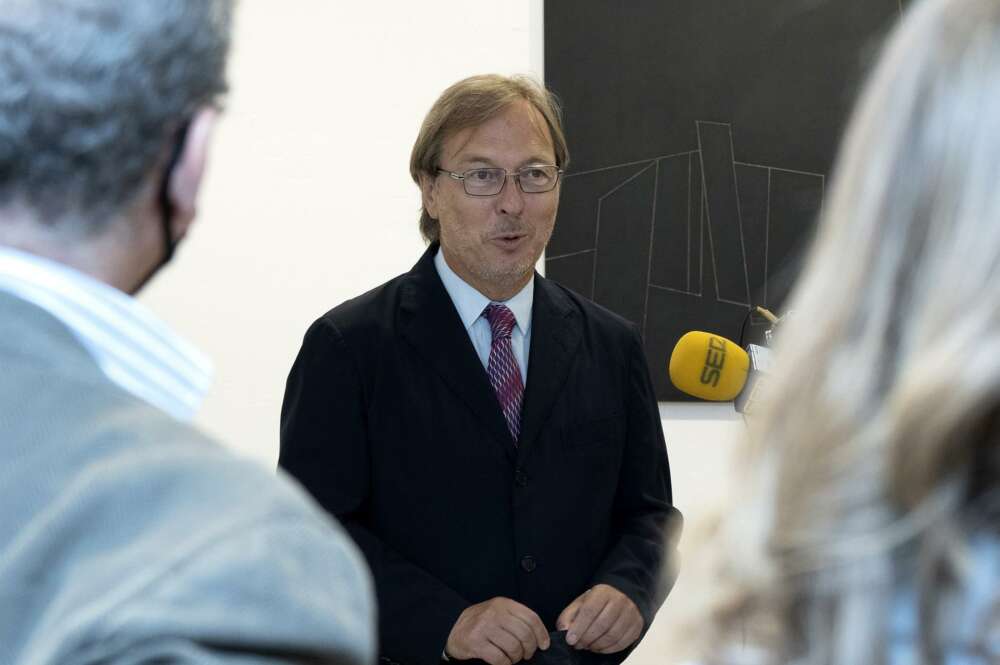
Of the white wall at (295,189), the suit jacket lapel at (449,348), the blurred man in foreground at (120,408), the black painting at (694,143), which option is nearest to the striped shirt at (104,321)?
the blurred man in foreground at (120,408)

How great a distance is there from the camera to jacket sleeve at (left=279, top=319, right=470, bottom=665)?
2434mm

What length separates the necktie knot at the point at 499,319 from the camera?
275 cm

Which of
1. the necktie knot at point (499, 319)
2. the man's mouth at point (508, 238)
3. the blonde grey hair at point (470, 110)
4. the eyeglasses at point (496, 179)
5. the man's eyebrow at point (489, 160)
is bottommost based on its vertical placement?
the necktie knot at point (499, 319)

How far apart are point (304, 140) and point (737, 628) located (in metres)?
3.07

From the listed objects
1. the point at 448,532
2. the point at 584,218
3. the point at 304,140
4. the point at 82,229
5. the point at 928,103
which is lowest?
the point at 448,532

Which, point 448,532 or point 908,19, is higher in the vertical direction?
point 908,19

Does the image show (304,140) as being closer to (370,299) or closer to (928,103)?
(370,299)

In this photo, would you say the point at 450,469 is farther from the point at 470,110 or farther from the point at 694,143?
the point at 694,143

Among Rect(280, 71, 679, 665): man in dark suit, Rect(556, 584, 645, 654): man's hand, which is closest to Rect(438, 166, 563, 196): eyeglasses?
Rect(280, 71, 679, 665): man in dark suit

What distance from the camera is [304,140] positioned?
372cm

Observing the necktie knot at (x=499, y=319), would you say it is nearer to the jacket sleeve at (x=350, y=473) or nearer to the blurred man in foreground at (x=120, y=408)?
the jacket sleeve at (x=350, y=473)

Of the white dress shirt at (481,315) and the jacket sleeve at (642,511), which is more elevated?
the white dress shirt at (481,315)

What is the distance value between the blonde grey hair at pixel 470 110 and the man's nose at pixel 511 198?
153mm

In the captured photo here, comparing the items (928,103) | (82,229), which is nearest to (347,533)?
(82,229)
